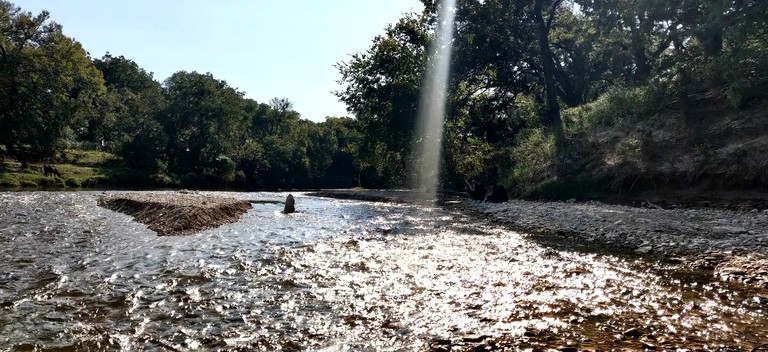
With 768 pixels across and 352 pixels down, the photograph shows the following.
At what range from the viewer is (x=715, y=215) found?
795 inches

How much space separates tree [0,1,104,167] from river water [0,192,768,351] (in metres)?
60.1

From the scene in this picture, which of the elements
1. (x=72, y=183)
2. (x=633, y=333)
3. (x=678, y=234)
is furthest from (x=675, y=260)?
(x=72, y=183)

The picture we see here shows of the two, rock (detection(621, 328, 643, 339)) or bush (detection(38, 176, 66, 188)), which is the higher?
bush (detection(38, 176, 66, 188))

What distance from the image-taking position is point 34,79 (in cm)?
6131

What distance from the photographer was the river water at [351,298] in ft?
20.9

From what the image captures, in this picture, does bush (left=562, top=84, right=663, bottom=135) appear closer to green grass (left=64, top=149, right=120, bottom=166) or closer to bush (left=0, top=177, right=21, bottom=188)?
bush (left=0, top=177, right=21, bottom=188)

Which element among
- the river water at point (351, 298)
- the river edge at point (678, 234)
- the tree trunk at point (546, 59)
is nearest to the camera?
the river water at point (351, 298)

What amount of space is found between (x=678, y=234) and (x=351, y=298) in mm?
13429

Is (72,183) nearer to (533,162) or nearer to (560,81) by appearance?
(533,162)

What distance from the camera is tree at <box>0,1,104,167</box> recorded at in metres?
58.9

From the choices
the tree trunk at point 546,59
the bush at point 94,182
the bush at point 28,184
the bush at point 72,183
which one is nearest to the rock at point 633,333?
the tree trunk at point 546,59

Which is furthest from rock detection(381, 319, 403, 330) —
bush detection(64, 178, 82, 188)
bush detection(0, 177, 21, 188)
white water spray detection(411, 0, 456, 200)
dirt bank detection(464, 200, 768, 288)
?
bush detection(64, 178, 82, 188)

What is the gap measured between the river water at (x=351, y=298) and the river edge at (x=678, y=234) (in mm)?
978

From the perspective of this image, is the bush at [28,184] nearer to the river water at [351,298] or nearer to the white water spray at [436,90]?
the white water spray at [436,90]
